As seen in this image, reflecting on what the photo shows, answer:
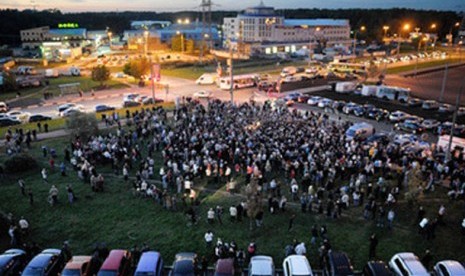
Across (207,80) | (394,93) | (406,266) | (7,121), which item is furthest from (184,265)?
(207,80)

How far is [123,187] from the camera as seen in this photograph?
2231cm

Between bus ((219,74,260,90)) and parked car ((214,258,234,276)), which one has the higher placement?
bus ((219,74,260,90))

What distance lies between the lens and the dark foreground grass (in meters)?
16.4

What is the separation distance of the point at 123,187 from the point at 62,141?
1122 centimetres

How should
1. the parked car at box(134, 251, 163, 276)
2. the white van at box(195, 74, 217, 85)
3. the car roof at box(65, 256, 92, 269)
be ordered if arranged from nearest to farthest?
the parked car at box(134, 251, 163, 276) → the car roof at box(65, 256, 92, 269) → the white van at box(195, 74, 217, 85)

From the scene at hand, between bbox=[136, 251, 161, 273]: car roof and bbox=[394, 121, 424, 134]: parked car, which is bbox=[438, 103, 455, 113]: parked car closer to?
bbox=[394, 121, 424, 134]: parked car

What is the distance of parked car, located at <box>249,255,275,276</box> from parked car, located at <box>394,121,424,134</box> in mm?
24337

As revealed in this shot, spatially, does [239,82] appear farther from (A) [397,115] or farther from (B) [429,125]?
(B) [429,125]

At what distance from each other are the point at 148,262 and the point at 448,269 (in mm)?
10695

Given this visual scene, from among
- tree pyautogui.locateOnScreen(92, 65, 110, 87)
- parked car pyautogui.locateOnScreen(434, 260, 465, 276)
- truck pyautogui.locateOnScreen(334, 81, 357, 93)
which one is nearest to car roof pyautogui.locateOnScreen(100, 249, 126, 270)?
parked car pyautogui.locateOnScreen(434, 260, 465, 276)

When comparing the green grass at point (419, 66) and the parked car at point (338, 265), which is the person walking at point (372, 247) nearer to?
the parked car at point (338, 265)

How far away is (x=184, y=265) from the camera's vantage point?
14148 mm

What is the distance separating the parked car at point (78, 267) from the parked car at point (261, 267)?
234 inches

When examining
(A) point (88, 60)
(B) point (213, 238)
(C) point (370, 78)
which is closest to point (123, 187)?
(B) point (213, 238)
